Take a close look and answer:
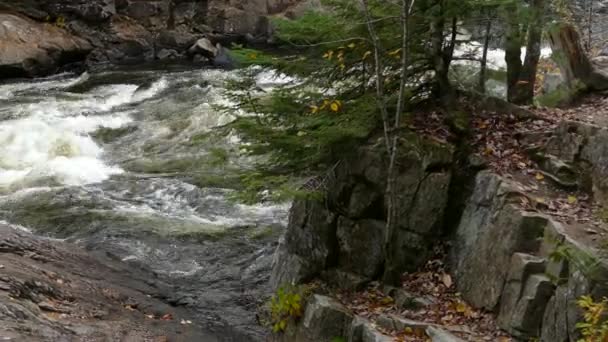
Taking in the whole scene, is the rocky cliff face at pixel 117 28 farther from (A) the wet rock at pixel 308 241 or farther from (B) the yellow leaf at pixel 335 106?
(B) the yellow leaf at pixel 335 106

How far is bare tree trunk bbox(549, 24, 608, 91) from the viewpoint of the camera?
918 centimetres

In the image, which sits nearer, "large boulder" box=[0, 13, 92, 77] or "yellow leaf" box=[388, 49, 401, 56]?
"yellow leaf" box=[388, 49, 401, 56]

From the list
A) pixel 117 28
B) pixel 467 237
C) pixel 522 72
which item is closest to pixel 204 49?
pixel 117 28

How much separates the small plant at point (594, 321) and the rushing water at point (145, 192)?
4.57 m

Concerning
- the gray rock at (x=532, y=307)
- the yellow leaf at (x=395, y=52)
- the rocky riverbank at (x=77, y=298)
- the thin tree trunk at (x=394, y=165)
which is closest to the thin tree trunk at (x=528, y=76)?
the yellow leaf at (x=395, y=52)

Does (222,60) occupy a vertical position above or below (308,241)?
above

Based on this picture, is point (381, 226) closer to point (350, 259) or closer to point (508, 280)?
point (350, 259)

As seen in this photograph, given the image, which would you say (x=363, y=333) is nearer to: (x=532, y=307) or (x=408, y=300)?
(x=408, y=300)

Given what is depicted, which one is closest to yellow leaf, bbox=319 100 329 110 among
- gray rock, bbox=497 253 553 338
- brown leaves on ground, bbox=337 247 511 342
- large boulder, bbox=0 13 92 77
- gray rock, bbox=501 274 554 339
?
brown leaves on ground, bbox=337 247 511 342

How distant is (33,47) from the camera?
79.3 feet

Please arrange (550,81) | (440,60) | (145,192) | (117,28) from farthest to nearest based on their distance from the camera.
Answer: (117,28)
(145,192)
(550,81)
(440,60)

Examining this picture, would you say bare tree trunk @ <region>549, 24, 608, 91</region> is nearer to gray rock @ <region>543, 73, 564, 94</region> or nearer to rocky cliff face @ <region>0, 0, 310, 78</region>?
gray rock @ <region>543, 73, 564, 94</region>

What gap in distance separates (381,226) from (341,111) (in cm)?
143

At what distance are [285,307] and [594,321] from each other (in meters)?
3.74
